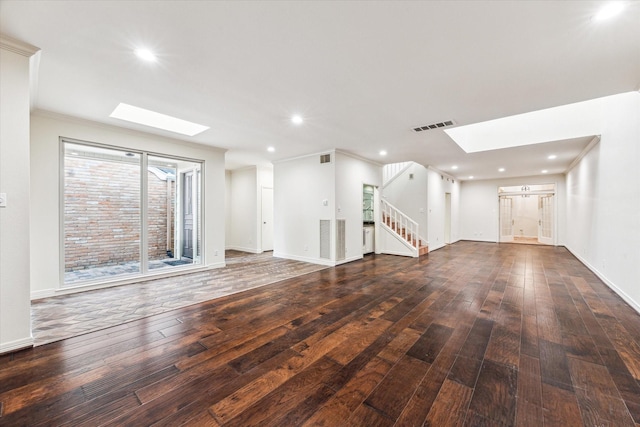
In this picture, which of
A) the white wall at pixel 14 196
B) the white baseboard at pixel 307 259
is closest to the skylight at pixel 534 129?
the white baseboard at pixel 307 259

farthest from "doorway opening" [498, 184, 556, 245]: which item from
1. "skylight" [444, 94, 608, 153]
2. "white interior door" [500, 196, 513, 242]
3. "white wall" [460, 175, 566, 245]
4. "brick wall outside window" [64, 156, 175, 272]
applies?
"brick wall outside window" [64, 156, 175, 272]

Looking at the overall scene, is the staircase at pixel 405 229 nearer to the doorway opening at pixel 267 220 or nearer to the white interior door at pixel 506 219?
the doorway opening at pixel 267 220

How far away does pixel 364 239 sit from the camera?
7.46 meters

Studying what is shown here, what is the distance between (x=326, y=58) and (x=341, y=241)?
432 cm

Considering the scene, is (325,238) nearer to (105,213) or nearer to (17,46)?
(105,213)

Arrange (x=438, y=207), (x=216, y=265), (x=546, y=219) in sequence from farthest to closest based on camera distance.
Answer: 1. (x=546, y=219)
2. (x=438, y=207)
3. (x=216, y=265)

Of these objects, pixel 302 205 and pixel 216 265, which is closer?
pixel 216 265

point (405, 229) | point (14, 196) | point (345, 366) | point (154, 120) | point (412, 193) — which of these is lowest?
point (345, 366)

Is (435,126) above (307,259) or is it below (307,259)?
above

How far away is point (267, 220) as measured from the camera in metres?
8.24

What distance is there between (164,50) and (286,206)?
476cm

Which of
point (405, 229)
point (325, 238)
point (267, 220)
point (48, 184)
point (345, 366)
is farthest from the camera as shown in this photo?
point (267, 220)

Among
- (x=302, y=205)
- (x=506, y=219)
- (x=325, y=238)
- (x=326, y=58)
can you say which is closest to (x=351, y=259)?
(x=325, y=238)

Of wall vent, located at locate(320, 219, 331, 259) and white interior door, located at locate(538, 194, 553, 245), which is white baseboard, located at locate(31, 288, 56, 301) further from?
white interior door, located at locate(538, 194, 553, 245)
